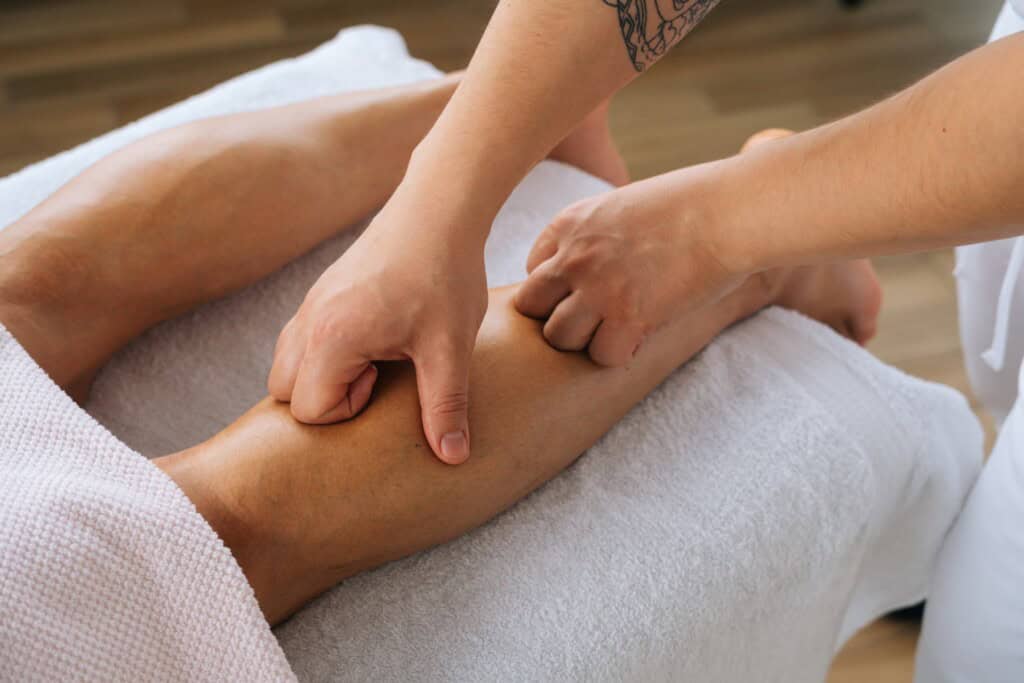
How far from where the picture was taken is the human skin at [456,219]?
77cm

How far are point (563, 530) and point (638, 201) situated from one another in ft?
0.97

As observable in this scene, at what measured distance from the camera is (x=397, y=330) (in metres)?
0.77

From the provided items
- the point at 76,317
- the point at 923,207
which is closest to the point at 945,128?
the point at 923,207

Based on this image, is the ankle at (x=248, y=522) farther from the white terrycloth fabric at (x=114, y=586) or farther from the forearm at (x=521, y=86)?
the forearm at (x=521, y=86)

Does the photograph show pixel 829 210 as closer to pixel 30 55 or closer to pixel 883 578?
pixel 883 578

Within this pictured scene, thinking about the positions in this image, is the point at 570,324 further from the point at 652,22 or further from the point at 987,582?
the point at 987,582

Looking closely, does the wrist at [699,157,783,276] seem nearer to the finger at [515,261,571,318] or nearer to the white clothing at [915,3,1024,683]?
the finger at [515,261,571,318]

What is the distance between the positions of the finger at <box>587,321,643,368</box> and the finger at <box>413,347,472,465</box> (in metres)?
0.13

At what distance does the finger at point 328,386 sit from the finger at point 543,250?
21cm

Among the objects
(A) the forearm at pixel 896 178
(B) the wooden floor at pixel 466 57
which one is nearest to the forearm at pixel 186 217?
(A) the forearm at pixel 896 178

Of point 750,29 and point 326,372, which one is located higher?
point 326,372

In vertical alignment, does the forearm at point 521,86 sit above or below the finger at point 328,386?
above

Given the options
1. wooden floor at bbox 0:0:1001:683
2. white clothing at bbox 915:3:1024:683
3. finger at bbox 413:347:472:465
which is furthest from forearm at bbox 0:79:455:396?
wooden floor at bbox 0:0:1001:683

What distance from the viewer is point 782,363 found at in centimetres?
93
